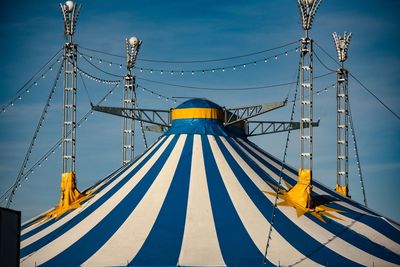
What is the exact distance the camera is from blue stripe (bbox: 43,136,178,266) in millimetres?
16406

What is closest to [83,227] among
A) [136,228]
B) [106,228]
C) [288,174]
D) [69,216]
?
[106,228]

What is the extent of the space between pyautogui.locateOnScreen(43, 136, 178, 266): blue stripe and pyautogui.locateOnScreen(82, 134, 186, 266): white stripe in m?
0.13

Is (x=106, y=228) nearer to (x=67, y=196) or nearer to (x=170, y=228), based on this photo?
(x=170, y=228)

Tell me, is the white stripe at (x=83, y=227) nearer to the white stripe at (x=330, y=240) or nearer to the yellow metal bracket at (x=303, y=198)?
the white stripe at (x=330, y=240)

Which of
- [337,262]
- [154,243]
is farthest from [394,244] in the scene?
[154,243]

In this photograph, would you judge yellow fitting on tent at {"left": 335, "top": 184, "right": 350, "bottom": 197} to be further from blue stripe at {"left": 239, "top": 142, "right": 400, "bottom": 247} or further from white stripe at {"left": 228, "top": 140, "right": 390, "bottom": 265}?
white stripe at {"left": 228, "top": 140, "right": 390, "bottom": 265}

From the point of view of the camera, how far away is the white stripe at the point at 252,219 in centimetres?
1616

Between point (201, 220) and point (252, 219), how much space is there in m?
1.17

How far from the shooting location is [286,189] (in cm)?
1955

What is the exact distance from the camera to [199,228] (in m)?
16.8

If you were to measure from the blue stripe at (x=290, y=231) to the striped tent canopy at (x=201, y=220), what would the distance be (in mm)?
28

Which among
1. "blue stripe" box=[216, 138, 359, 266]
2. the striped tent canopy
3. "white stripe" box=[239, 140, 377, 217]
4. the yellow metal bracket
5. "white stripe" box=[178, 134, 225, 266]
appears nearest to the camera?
"white stripe" box=[178, 134, 225, 266]

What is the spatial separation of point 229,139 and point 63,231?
5400 millimetres

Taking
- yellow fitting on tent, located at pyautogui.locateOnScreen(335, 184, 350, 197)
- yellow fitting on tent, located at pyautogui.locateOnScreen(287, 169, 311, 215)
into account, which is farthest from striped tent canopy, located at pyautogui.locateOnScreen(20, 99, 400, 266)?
yellow fitting on tent, located at pyautogui.locateOnScreen(335, 184, 350, 197)
